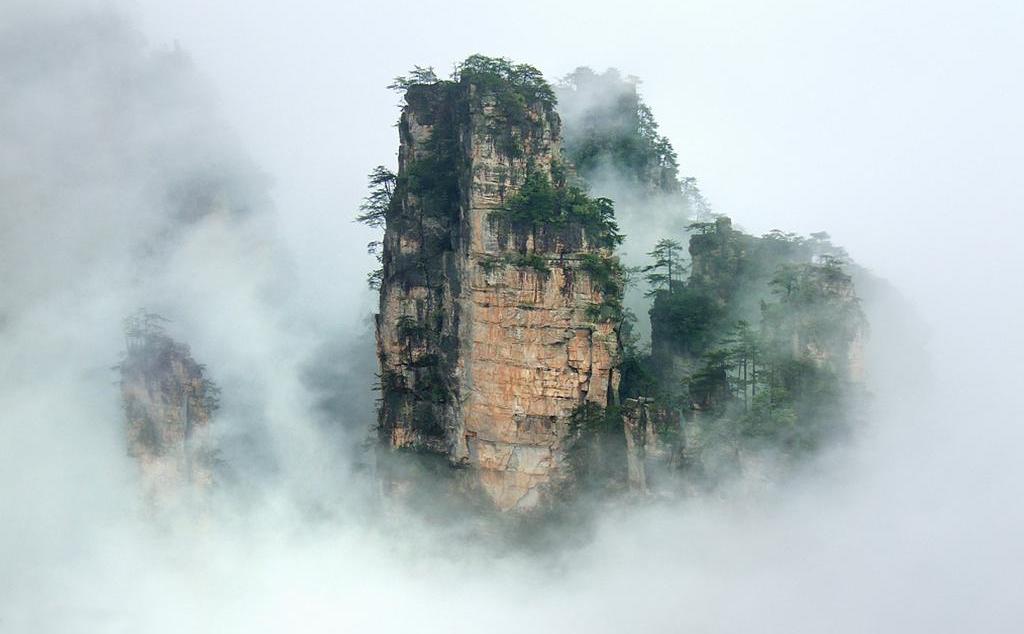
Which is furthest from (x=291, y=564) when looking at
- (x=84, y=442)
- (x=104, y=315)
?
(x=104, y=315)

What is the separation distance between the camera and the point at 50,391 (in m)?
54.2

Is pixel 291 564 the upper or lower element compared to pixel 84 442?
lower

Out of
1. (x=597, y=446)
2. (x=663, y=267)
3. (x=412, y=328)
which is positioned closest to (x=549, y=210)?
(x=412, y=328)

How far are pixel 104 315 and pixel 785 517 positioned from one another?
2921 cm

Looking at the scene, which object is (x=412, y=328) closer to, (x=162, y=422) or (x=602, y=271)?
(x=602, y=271)

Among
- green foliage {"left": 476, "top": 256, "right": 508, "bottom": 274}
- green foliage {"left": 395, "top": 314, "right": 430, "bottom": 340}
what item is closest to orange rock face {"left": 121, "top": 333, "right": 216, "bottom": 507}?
green foliage {"left": 395, "top": 314, "right": 430, "bottom": 340}

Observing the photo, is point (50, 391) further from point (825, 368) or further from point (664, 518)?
point (825, 368)

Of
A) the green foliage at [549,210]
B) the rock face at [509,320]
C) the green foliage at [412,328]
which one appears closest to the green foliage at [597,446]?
the rock face at [509,320]

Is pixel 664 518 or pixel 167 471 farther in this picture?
pixel 167 471

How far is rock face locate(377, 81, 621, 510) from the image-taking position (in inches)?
1887

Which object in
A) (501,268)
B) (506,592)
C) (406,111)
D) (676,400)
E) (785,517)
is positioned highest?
(406,111)

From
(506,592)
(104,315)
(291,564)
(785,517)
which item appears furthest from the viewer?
(104,315)

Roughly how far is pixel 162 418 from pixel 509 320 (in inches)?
621

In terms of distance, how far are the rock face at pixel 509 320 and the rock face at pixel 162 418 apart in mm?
11215
